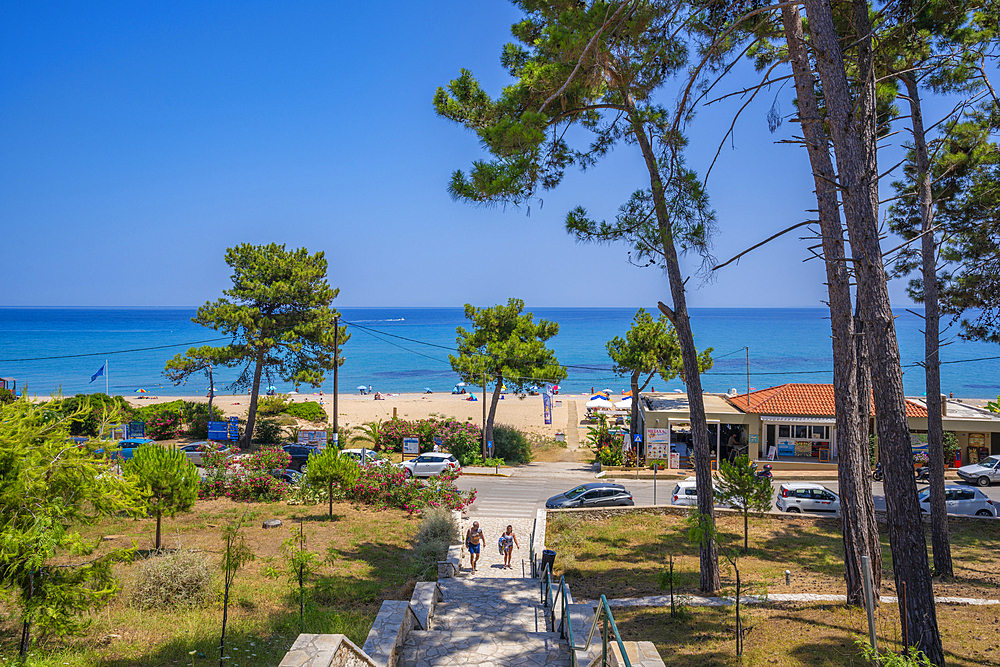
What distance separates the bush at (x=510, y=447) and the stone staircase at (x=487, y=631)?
Answer: 2125 cm

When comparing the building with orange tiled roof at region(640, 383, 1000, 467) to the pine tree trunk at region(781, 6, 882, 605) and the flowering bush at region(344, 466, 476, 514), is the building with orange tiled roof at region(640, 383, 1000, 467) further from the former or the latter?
the pine tree trunk at region(781, 6, 882, 605)

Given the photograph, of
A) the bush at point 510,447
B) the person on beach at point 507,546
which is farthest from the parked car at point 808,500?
the bush at point 510,447

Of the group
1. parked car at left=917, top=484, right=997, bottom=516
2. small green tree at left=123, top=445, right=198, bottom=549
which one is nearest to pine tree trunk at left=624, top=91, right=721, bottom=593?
Result: small green tree at left=123, top=445, right=198, bottom=549

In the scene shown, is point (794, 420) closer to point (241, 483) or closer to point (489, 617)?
point (489, 617)

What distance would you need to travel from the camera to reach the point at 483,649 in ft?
25.2

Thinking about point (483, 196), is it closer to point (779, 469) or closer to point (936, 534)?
point (936, 534)

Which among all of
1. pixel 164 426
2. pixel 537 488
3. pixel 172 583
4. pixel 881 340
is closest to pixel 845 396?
pixel 881 340

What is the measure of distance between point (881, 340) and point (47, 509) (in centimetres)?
926

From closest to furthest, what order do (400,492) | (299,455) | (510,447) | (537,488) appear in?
(400,492) → (537,488) → (299,455) → (510,447)

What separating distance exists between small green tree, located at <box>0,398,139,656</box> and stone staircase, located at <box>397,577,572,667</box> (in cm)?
367

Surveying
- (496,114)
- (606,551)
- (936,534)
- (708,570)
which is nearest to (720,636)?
(708,570)

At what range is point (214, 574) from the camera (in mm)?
10758

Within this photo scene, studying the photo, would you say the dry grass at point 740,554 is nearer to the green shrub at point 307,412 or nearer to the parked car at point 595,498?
the parked car at point 595,498

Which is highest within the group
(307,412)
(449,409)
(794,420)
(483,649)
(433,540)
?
(449,409)
